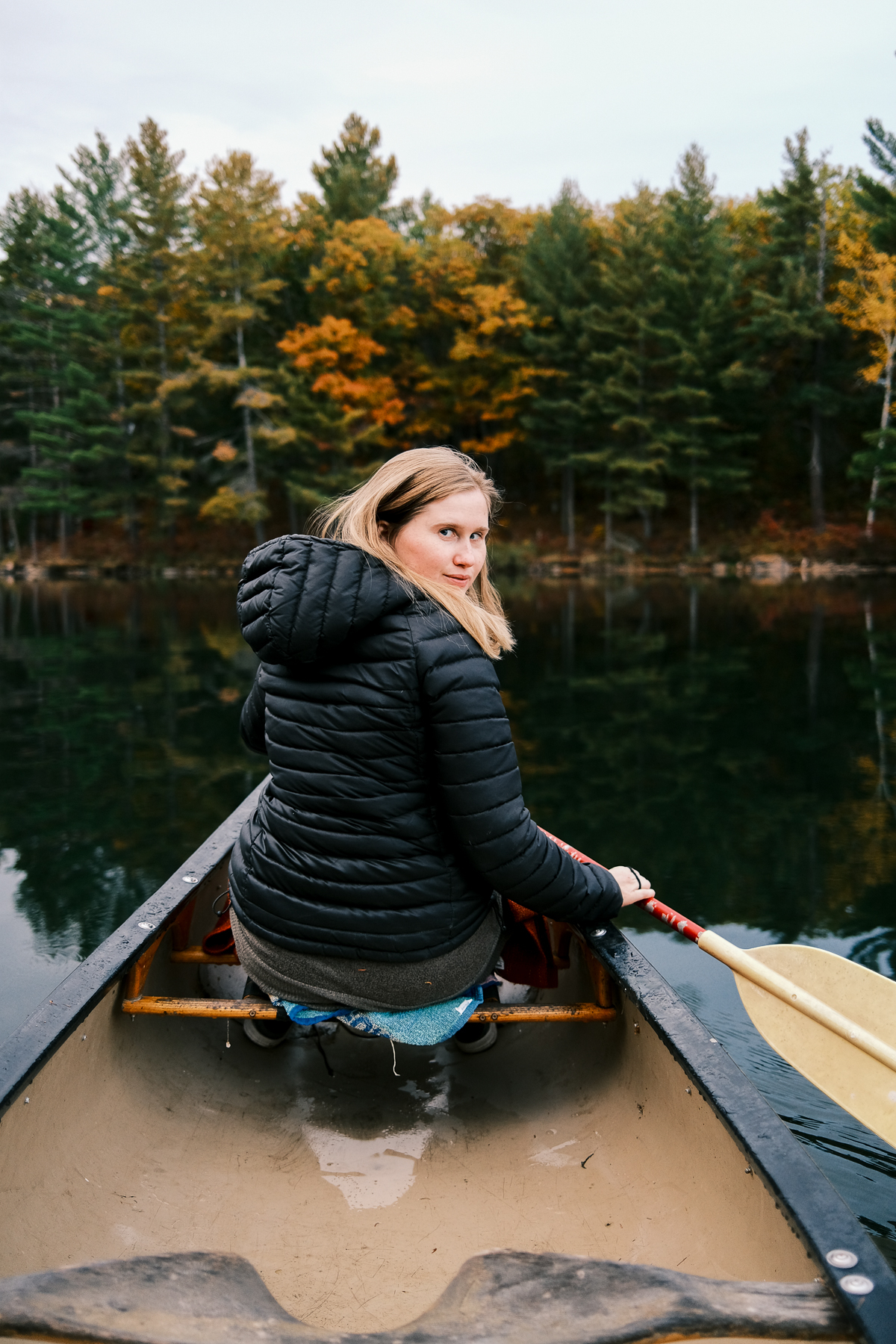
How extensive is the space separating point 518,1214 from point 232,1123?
2.19 ft

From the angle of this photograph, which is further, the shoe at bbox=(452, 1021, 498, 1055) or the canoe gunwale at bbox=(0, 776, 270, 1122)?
the shoe at bbox=(452, 1021, 498, 1055)

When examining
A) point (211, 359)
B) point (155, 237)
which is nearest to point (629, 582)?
point (211, 359)

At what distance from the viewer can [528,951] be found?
209 cm

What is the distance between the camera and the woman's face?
74.1 inches

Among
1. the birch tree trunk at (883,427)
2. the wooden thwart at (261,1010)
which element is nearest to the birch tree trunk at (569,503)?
the birch tree trunk at (883,427)

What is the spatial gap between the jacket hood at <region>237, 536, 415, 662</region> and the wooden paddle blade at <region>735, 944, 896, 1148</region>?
1.18 metres

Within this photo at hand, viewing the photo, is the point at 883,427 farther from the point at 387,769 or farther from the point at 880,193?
the point at 387,769

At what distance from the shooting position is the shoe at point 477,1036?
224 centimetres

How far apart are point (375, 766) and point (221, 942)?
94cm

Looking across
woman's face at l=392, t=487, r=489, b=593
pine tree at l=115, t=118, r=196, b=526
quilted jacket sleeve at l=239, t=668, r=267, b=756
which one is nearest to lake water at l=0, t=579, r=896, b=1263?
quilted jacket sleeve at l=239, t=668, r=267, b=756

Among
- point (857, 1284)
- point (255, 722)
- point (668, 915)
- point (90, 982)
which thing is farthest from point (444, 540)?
point (857, 1284)

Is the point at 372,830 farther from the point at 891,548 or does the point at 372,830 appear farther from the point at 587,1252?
the point at 891,548

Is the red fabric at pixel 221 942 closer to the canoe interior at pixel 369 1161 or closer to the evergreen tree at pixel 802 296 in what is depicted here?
the canoe interior at pixel 369 1161

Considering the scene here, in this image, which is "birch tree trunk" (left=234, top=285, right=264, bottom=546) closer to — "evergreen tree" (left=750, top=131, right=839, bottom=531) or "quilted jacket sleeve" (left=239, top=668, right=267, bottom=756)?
"evergreen tree" (left=750, top=131, right=839, bottom=531)
